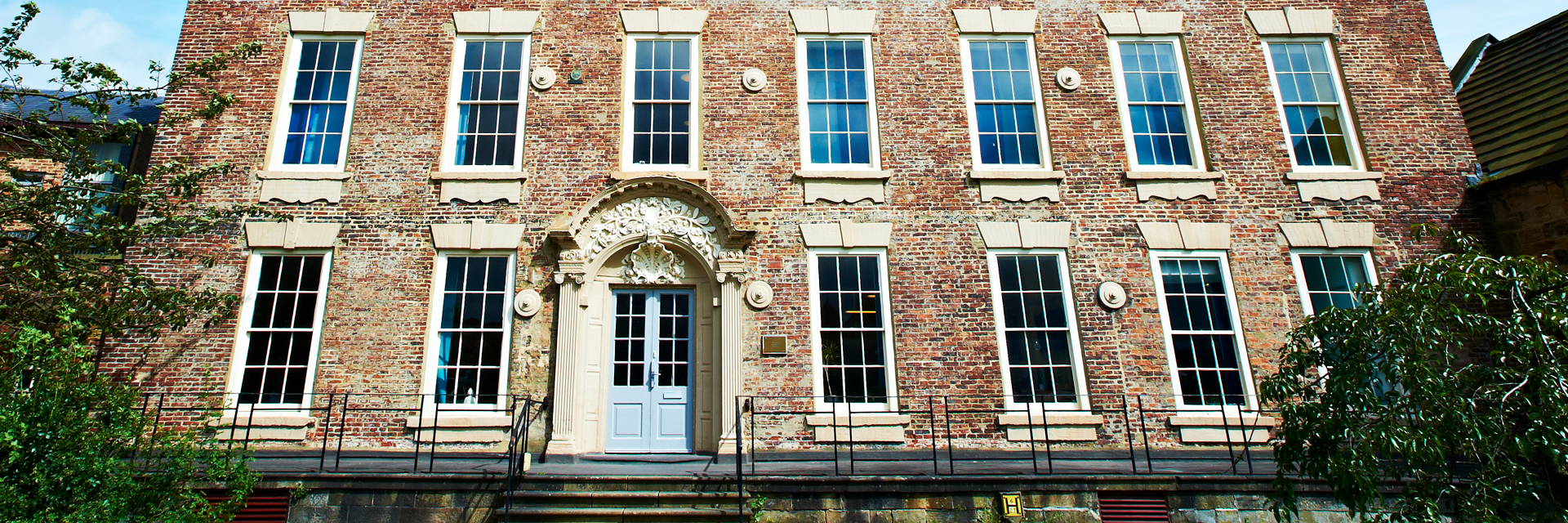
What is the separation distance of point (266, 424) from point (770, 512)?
19.6 ft

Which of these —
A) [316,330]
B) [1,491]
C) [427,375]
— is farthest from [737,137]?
[1,491]

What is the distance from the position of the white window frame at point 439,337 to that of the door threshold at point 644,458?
1.20m

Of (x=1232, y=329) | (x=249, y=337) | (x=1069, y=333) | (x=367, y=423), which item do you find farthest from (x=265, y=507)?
(x=1232, y=329)

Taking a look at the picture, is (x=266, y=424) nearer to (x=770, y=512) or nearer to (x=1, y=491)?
(x=1, y=491)

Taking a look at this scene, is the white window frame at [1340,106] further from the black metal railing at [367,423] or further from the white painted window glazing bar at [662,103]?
the black metal railing at [367,423]

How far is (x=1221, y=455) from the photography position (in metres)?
8.85

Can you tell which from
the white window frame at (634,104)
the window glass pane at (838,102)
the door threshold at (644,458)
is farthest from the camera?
the window glass pane at (838,102)

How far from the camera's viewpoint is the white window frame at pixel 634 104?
391 inches

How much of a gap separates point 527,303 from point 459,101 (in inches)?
120

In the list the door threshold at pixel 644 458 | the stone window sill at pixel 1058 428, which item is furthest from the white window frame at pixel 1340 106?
the door threshold at pixel 644 458

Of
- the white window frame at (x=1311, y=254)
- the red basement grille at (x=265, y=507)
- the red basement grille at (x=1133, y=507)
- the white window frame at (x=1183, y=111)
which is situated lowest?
the red basement grille at (x=1133, y=507)

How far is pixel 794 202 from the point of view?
9.75m

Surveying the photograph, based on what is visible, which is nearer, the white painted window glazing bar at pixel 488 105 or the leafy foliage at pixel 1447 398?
the leafy foliage at pixel 1447 398

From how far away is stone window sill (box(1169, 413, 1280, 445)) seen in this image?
899cm
